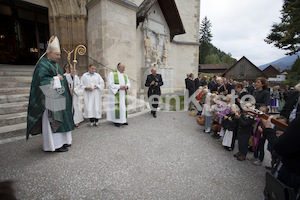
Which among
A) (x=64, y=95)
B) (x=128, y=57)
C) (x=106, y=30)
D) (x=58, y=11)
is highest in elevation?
(x=58, y=11)

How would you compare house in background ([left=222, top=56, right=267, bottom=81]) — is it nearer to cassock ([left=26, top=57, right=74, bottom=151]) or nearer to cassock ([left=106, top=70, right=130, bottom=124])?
cassock ([left=106, top=70, right=130, bottom=124])

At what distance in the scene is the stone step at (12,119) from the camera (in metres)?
3.52

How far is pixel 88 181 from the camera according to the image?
Result: 2.14 m

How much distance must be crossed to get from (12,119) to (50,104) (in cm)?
179

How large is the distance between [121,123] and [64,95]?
2.01 metres

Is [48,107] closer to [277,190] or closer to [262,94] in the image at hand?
[277,190]

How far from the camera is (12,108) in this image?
3.92 m

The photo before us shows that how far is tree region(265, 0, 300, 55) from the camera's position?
1221 centimetres

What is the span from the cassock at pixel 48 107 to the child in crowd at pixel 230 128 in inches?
126

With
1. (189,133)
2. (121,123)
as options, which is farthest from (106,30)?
(189,133)

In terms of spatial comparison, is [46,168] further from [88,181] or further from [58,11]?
[58,11]

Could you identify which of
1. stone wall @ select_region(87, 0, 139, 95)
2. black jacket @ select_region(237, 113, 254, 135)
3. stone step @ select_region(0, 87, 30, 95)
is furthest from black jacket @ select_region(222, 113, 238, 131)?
stone step @ select_region(0, 87, 30, 95)

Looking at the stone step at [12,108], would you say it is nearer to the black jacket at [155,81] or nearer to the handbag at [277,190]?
the black jacket at [155,81]

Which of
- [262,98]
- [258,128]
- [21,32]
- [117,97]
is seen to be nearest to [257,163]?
[258,128]
